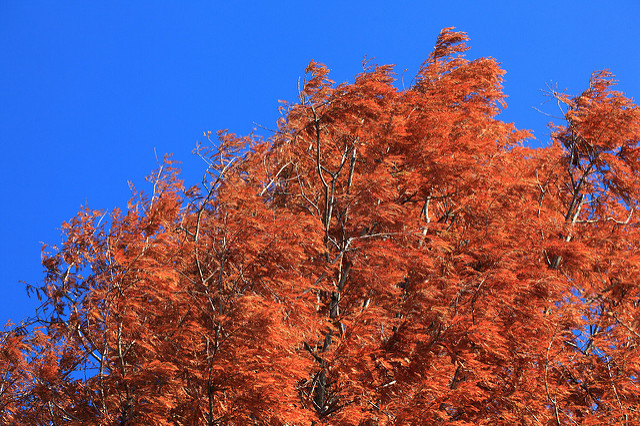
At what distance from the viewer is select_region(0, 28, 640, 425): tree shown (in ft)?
30.5

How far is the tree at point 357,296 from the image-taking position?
30.5ft

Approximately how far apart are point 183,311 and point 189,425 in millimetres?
2278

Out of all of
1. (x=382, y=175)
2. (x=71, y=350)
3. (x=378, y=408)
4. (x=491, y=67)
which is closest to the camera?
(x=378, y=408)

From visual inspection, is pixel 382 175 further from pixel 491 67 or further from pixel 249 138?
pixel 491 67

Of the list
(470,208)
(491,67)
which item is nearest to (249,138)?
(470,208)

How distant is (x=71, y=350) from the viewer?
13.0 meters

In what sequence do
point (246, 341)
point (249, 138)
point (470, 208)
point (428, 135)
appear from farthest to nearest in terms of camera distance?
point (249, 138), point (470, 208), point (428, 135), point (246, 341)

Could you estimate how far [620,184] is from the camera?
1725 centimetres

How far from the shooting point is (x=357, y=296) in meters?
13.5

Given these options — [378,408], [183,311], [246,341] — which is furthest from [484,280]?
[183,311]

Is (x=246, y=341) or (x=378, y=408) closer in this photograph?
(x=246, y=341)

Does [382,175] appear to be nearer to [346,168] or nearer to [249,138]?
[346,168]

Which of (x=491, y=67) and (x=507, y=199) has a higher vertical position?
(x=491, y=67)

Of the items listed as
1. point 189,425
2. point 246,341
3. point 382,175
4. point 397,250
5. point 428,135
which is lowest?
point 189,425
